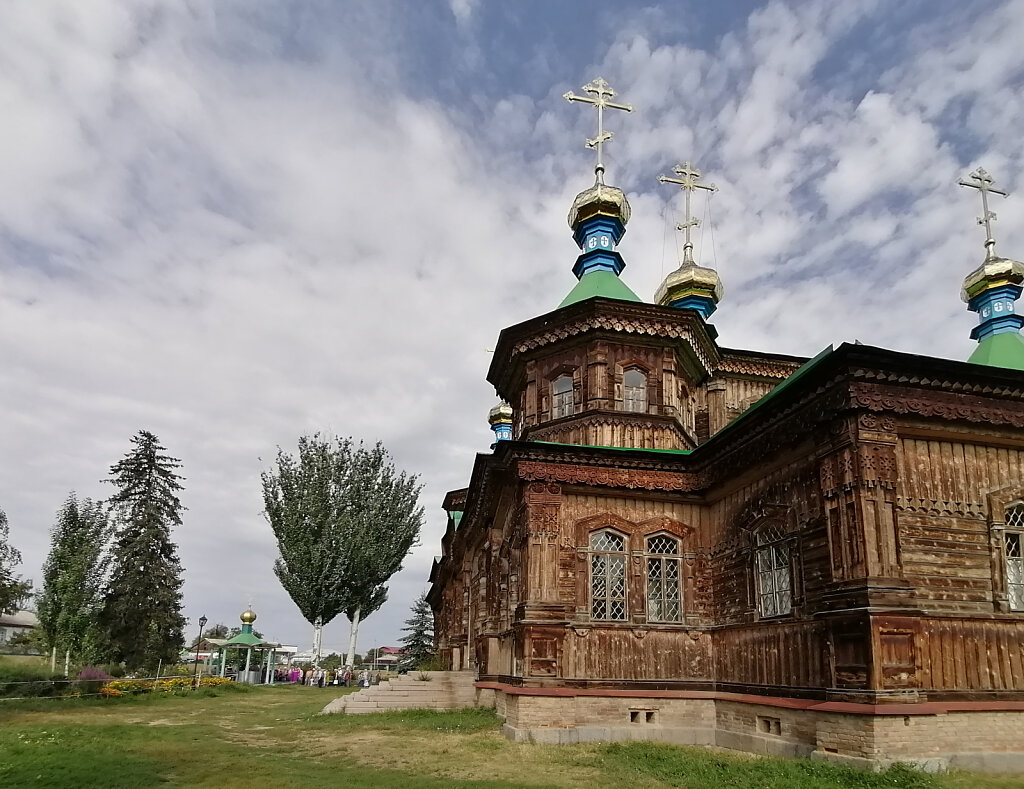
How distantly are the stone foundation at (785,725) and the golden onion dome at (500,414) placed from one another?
18.2 metres

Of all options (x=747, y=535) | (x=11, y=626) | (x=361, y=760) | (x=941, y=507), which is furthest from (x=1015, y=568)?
(x=11, y=626)

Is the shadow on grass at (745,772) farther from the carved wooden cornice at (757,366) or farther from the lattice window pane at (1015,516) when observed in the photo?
the carved wooden cornice at (757,366)

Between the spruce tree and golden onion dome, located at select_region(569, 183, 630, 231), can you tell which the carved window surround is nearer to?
golden onion dome, located at select_region(569, 183, 630, 231)

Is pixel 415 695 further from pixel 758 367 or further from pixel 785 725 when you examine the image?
pixel 758 367

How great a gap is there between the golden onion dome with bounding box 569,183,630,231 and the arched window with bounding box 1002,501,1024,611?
13.0 meters

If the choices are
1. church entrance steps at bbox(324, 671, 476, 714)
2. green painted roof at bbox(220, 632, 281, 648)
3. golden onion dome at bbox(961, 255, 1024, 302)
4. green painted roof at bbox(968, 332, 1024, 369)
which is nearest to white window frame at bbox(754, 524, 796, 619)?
church entrance steps at bbox(324, 671, 476, 714)

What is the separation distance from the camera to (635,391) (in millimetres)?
18094

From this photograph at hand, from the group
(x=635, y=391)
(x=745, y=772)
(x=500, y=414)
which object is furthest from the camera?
(x=500, y=414)

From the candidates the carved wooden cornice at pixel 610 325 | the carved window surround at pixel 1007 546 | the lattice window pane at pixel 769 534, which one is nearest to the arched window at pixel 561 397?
the carved wooden cornice at pixel 610 325

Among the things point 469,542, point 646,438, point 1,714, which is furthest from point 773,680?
point 1,714

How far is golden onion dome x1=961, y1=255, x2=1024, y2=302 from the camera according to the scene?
2230 cm

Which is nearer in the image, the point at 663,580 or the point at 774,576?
the point at 774,576

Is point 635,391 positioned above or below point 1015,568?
above

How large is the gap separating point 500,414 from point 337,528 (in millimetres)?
9613
